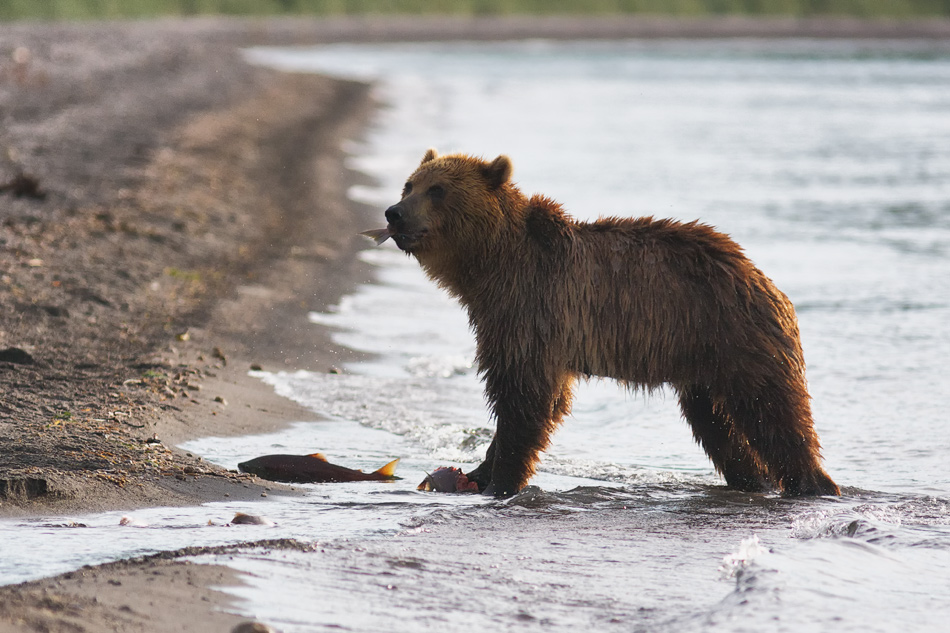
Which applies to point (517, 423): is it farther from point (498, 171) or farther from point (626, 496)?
point (498, 171)

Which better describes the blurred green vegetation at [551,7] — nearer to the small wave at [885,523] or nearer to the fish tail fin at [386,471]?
the fish tail fin at [386,471]

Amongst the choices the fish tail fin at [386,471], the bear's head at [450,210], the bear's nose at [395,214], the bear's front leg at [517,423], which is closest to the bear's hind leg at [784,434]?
the bear's front leg at [517,423]

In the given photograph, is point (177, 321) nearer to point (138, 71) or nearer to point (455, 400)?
point (455, 400)

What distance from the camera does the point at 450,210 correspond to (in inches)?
234

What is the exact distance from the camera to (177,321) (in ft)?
28.2

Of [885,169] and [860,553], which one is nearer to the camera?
[860,553]

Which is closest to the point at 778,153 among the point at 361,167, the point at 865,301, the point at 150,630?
the point at 361,167

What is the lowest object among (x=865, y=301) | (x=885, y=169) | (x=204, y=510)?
(x=204, y=510)

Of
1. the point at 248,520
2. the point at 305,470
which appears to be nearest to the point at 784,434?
the point at 305,470

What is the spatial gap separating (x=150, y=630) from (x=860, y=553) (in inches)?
110

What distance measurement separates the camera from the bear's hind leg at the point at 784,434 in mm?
5594

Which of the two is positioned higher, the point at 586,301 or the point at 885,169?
the point at 885,169

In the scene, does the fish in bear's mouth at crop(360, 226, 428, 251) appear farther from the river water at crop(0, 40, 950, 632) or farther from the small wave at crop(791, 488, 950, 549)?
the small wave at crop(791, 488, 950, 549)

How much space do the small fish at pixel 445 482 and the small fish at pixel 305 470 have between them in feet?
0.59
